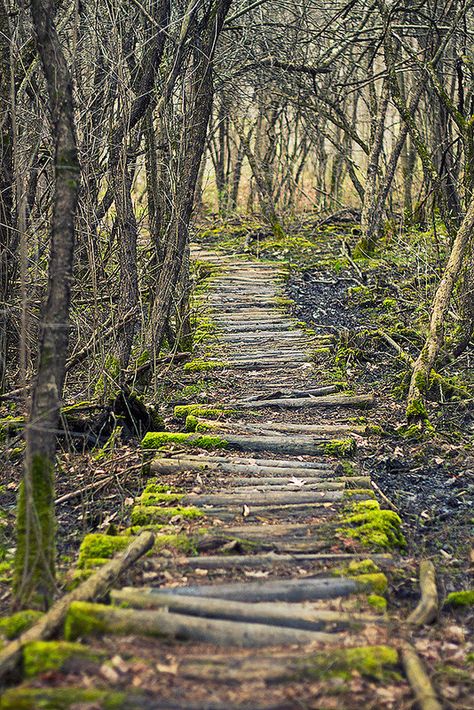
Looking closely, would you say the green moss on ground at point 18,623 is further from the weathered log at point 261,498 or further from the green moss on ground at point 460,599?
the green moss on ground at point 460,599

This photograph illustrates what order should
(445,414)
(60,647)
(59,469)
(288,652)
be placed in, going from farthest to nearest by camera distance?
(445,414)
(59,469)
(288,652)
(60,647)

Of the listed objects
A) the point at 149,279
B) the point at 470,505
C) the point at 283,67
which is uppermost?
the point at 283,67

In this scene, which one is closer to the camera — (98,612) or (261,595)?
(98,612)

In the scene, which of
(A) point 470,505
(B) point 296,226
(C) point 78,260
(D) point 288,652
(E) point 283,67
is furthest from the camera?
(B) point 296,226

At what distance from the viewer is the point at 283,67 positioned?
14344 mm

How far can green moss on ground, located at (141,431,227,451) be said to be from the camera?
20.0ft

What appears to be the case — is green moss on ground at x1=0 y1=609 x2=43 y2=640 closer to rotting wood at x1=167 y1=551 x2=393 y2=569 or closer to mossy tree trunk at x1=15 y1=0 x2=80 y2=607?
mossy tree trunk at x1=15 y1=0 x2=80 y2=607

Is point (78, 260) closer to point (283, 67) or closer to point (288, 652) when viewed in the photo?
point (288, 652)

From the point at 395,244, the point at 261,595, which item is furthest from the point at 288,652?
the point at 395,244

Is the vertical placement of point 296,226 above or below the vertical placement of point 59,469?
above

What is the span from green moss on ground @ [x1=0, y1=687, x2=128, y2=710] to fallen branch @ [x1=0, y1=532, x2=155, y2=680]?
0.59ft

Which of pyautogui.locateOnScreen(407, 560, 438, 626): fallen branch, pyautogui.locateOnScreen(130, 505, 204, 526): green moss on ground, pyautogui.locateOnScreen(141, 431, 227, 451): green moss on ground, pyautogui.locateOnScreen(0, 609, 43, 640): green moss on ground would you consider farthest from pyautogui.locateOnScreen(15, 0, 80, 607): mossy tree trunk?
pyautogui.locateOnScreen(141, 431, 227, 451): green moss on ground

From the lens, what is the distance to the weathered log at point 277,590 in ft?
12.2

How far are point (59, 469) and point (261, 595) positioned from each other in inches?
111
